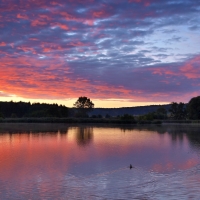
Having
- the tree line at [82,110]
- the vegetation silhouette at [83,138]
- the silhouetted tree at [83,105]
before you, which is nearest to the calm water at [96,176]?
the vegetation silhouette at [83,138]

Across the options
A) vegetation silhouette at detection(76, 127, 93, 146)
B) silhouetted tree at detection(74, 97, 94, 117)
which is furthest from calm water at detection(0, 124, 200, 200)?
silhouetted tree at detection(74, 97, 94, 117)

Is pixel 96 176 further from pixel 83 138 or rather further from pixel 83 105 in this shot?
pixel 83 105

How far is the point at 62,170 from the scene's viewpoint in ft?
55.7

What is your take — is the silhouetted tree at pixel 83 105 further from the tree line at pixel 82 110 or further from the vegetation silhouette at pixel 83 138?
the vegetation silhouette at pixel 83 138

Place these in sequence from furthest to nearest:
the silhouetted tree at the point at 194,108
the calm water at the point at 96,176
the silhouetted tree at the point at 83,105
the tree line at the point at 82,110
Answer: the silhouetted tree at the point at 83,105 → the tree line at the point at 82,110 → the silhouetted tree at the point at 194,108 → the calm water at the point at 96,176

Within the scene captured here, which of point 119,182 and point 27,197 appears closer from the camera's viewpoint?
point 27,197

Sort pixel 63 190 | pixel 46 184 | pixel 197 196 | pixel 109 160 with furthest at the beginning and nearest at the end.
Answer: pixel 109 160 → pixel 46 184 → pixel 63 190 → pixel 197 196

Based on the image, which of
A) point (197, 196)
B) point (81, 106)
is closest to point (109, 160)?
point (197, 196)

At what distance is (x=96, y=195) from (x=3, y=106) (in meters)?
107

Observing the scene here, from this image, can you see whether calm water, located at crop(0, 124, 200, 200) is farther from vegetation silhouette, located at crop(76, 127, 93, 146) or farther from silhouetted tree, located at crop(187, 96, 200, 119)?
silhouetted tree, located at crop(187, 96, 200, 119)

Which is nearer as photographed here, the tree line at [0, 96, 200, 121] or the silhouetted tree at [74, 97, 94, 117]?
the tree line at [0, 96, 200, 121]

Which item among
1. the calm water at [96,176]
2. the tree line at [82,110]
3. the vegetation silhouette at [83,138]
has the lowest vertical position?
the calm water at [96,176]

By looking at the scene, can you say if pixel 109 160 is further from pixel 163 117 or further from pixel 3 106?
pixel 3 106

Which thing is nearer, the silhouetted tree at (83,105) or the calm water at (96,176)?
the calm water at (96,176)
